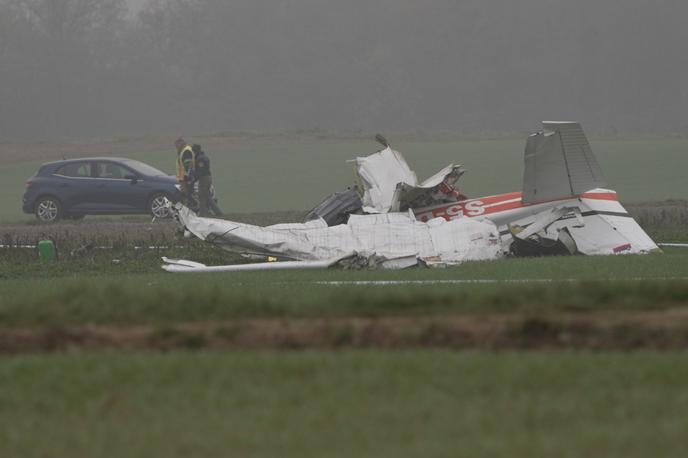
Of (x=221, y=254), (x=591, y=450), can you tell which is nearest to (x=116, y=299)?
(x=591, y=450)

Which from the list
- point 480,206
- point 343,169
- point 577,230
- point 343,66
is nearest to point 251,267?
point 480,206

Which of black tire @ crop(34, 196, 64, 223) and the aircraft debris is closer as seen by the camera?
the aircraft debris

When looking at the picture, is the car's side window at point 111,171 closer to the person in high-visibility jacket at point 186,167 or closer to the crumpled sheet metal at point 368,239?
the person in high-visibility jacket at point 186,167

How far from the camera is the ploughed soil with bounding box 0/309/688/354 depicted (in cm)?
730

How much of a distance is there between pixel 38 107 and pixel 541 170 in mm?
79922

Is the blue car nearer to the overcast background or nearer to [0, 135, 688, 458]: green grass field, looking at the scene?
[0, 135, 688, 458]: green grass field

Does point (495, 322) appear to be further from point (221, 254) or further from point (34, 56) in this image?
point (34, 56)

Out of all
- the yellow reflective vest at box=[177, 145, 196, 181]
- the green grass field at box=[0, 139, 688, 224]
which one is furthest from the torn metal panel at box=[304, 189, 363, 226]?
the green grass field at box=[0, 139, 688, 224]

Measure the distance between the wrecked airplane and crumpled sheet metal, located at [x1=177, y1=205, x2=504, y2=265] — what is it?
0.01 metres

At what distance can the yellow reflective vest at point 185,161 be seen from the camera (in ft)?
97.0

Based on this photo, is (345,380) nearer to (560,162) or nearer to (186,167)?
(560,162)

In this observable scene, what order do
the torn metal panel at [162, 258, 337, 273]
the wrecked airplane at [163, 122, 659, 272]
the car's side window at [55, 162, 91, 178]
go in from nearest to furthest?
the torn metal panel at [162, 258, 337, 273]
the wrecked airplane at [163, 122, 659, 272]
the car's side window at [55, 162, 91, 178]

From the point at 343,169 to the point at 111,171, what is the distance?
1869 cm

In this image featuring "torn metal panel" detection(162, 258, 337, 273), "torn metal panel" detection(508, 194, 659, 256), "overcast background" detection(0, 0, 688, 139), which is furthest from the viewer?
"overcast background" detection(0, 0, 688, 139)
